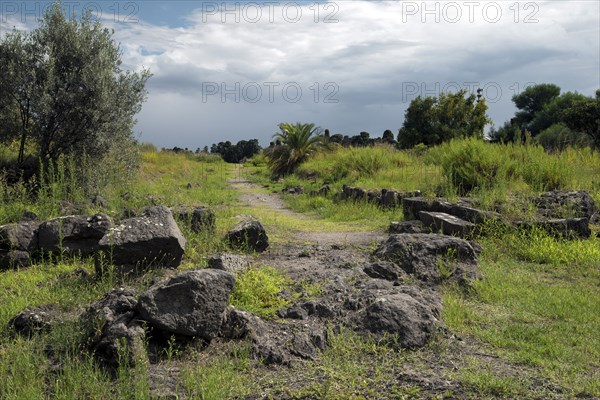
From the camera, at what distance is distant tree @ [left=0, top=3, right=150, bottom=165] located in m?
10.9

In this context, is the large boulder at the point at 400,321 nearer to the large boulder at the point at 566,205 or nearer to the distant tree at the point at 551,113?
the large boulder at the point at 566,205

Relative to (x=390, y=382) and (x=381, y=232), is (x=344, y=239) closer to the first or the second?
(x=381, y=232)

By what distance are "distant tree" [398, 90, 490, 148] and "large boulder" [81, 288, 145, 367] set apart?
3723 cm

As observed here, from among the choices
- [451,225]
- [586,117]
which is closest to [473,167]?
[451,225]

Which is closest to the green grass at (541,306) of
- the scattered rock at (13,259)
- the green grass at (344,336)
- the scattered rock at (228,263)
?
the green grass at (344,336)

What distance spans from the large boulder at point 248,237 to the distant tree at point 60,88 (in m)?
5.32

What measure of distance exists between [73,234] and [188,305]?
10.4 feet

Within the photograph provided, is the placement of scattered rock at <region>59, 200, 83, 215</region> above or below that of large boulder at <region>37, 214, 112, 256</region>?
above

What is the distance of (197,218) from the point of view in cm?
807

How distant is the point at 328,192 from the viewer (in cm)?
1623

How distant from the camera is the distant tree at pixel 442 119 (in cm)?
4097

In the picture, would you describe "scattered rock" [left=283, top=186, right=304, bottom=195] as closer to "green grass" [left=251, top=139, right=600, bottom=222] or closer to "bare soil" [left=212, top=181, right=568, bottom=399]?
"green grass" [left=251, top=139, right=600, bottom=222]

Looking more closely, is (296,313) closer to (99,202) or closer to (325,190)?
(99,202)

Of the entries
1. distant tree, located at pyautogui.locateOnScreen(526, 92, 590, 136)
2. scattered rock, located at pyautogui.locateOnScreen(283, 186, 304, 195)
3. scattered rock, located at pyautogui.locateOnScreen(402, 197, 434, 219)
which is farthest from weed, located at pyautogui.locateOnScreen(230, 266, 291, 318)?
distant tree, located at pyautogui.locateOnScreen(526, 92, 590, 136)
